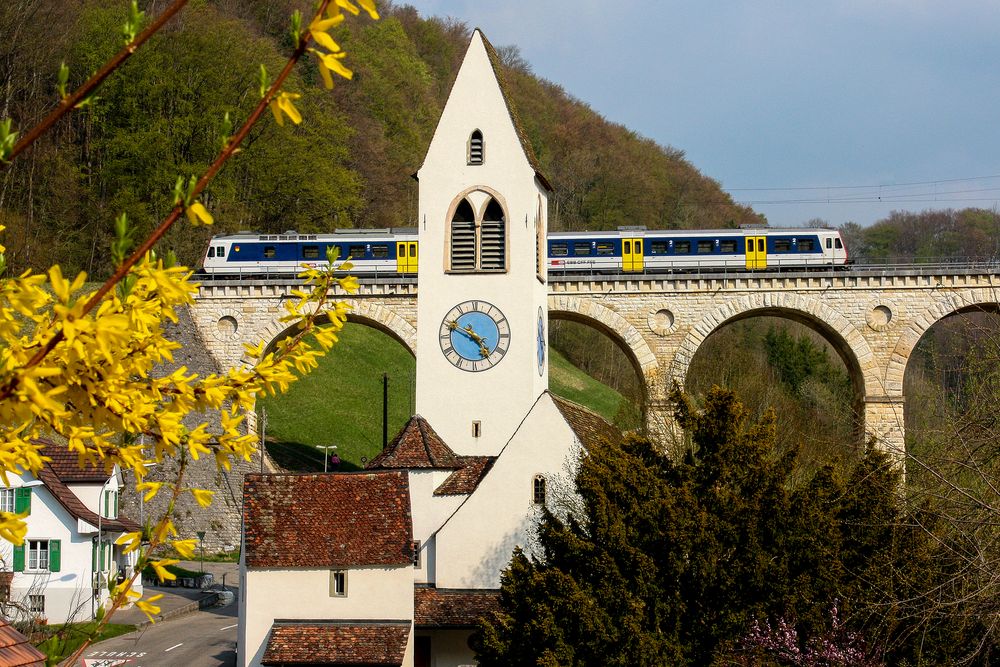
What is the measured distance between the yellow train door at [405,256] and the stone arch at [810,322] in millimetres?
9119

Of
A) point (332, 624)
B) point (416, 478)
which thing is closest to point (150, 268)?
point (332, 624)

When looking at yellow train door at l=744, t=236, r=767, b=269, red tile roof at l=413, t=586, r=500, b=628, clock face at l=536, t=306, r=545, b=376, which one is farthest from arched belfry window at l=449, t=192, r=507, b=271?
yellow train door at l=744, t=236, r=767, b=269

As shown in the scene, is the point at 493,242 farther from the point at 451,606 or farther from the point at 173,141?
the point at 173,141

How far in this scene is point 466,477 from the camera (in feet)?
73.7

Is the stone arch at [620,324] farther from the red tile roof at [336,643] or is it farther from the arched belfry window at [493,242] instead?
the red tile roof at [336,643]

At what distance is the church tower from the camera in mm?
23672

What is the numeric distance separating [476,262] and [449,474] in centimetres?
384

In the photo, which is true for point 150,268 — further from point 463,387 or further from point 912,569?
point 463,387

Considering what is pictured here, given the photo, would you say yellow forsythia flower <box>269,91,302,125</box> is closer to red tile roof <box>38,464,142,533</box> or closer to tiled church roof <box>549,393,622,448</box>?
tiled church roof <box>549,393,622,448</box>

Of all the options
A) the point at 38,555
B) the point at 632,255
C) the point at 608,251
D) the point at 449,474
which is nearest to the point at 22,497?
the point at 38,555

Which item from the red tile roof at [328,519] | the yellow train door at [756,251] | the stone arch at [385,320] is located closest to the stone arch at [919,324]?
the yellow train door at [756,251]

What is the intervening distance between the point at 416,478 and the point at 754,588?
8.33 m

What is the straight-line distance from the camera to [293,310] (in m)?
5.35

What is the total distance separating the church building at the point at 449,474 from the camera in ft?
65.4
